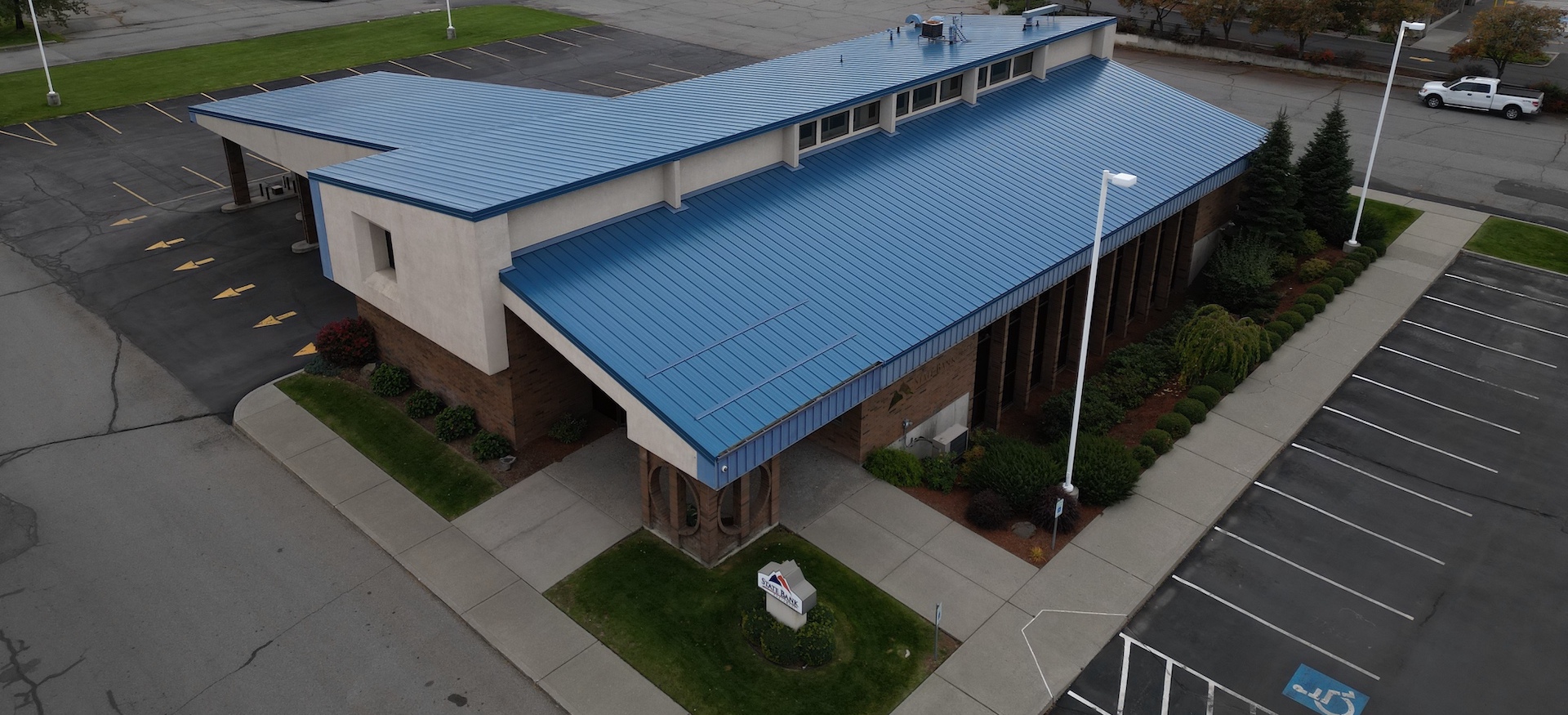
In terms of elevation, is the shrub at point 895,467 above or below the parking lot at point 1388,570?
above

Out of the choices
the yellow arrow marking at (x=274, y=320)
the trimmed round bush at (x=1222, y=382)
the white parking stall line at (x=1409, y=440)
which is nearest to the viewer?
the white parking stall line at (x=1409, y=440)

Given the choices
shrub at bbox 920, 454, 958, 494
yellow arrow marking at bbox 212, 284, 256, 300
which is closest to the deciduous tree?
shrub at bbox 920, 454, 958, 494

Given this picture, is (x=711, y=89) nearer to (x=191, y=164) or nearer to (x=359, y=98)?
(x=359, y=98)

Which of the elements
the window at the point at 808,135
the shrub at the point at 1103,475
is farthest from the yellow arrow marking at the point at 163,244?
the shrub at the point at 1103,475

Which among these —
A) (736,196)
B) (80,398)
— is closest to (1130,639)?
(736,196)

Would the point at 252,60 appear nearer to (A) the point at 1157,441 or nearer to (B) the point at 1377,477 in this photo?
(A) the point at 1157,441

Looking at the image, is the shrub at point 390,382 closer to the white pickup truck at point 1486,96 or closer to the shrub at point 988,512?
the shrub at point 988,512
